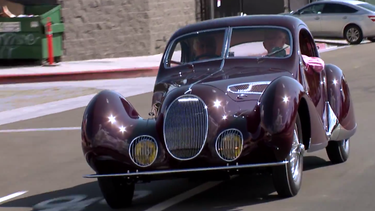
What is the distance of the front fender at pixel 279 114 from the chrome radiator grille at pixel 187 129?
509 mm

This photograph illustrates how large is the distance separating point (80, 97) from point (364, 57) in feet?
28.4

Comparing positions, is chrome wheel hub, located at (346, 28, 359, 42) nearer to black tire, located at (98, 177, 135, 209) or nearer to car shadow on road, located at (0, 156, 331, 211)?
car shadow on road, located at (0, 156, 331, 211)

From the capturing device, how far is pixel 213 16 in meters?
Result: 27.2

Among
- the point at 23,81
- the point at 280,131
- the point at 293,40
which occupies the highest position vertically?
the point at 293,40

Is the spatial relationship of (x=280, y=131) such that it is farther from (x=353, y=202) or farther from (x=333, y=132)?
(x=333, y=132)

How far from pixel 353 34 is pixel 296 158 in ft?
65.2

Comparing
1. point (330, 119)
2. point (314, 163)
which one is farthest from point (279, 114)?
point (314, 163)

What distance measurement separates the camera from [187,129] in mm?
6547

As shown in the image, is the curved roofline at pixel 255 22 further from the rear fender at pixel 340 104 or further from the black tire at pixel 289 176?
the black tire at pixel 289 176

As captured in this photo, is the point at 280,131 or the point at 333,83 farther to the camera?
the point at 333,83

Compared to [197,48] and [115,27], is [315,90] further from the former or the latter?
[115,27]


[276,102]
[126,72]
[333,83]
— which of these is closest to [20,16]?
[126,72]

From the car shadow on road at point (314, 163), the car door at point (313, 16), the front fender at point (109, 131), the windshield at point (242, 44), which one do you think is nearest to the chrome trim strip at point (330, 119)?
the car shadow on road at point (314, 163)

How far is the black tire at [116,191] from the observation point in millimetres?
6832
